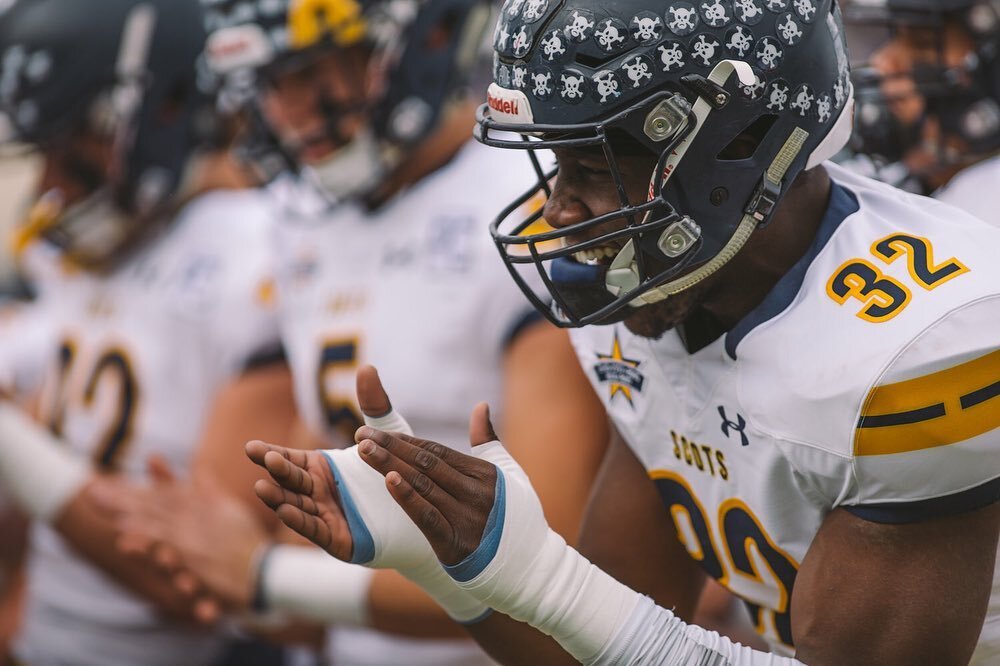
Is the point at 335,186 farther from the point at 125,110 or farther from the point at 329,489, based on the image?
the point at 329,489

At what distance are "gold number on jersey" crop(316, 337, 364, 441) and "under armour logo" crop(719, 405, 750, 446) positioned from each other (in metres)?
1.07

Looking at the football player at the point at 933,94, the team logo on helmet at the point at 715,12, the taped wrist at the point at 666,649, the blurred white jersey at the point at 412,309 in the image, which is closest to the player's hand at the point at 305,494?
the taped wrist at the point at 666,649

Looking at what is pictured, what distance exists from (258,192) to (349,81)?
0.90m

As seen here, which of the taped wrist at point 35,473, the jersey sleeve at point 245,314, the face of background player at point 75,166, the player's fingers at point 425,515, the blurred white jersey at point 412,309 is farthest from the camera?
the face of background player at point 75,166

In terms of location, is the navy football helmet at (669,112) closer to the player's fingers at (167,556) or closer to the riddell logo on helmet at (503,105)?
the riddell logo on helmet at (503,105)

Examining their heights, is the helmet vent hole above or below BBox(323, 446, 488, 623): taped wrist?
above

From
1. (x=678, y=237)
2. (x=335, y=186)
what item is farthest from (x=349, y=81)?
(x=678, y=237)

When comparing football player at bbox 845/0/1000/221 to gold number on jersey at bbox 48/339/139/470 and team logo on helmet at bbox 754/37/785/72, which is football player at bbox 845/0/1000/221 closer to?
team logo on helmet at bbox 754/37/785/72

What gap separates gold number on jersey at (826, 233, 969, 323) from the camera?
1.53 meters

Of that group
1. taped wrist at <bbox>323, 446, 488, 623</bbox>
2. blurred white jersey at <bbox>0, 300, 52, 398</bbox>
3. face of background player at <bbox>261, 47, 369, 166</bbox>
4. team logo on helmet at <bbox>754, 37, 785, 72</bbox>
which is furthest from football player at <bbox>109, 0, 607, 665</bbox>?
blurred white jersey at <bbox>0, 300, 52, 398</bbox>

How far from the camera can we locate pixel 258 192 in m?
3.62

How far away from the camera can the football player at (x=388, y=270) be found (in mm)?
2443

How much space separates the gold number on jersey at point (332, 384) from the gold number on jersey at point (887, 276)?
1.24 meters

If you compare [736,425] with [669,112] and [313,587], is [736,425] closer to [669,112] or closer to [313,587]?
[669,112]
